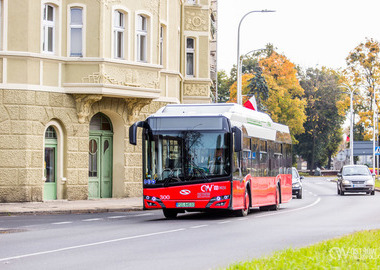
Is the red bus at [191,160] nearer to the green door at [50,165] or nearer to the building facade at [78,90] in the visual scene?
the building facade at [78,90]

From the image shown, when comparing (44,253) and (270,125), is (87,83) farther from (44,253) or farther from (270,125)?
(44,253)

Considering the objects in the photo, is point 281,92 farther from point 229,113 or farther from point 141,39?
point 229,113

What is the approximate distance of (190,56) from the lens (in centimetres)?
4288

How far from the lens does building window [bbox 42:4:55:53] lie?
1252 inches

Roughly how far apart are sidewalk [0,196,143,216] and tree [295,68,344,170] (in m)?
67.2

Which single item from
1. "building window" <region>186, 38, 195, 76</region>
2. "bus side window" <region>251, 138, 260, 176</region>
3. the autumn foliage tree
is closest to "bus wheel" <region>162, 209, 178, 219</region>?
"bus side window" <region>251, 138, 260, 176</region>

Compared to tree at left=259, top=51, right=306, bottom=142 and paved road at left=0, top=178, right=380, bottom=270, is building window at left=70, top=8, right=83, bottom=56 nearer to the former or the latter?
paved road at left=0, top=178, right=380, bottom=270

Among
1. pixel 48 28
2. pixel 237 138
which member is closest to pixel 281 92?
pixel 48 28

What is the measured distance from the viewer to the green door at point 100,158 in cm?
3438

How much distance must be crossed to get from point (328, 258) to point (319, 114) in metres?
87.7

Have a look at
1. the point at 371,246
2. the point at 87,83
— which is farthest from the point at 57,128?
the point at 371,246

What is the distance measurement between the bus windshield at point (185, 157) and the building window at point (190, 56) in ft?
66.9

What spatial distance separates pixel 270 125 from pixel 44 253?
1611cm

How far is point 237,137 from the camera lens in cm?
2180
